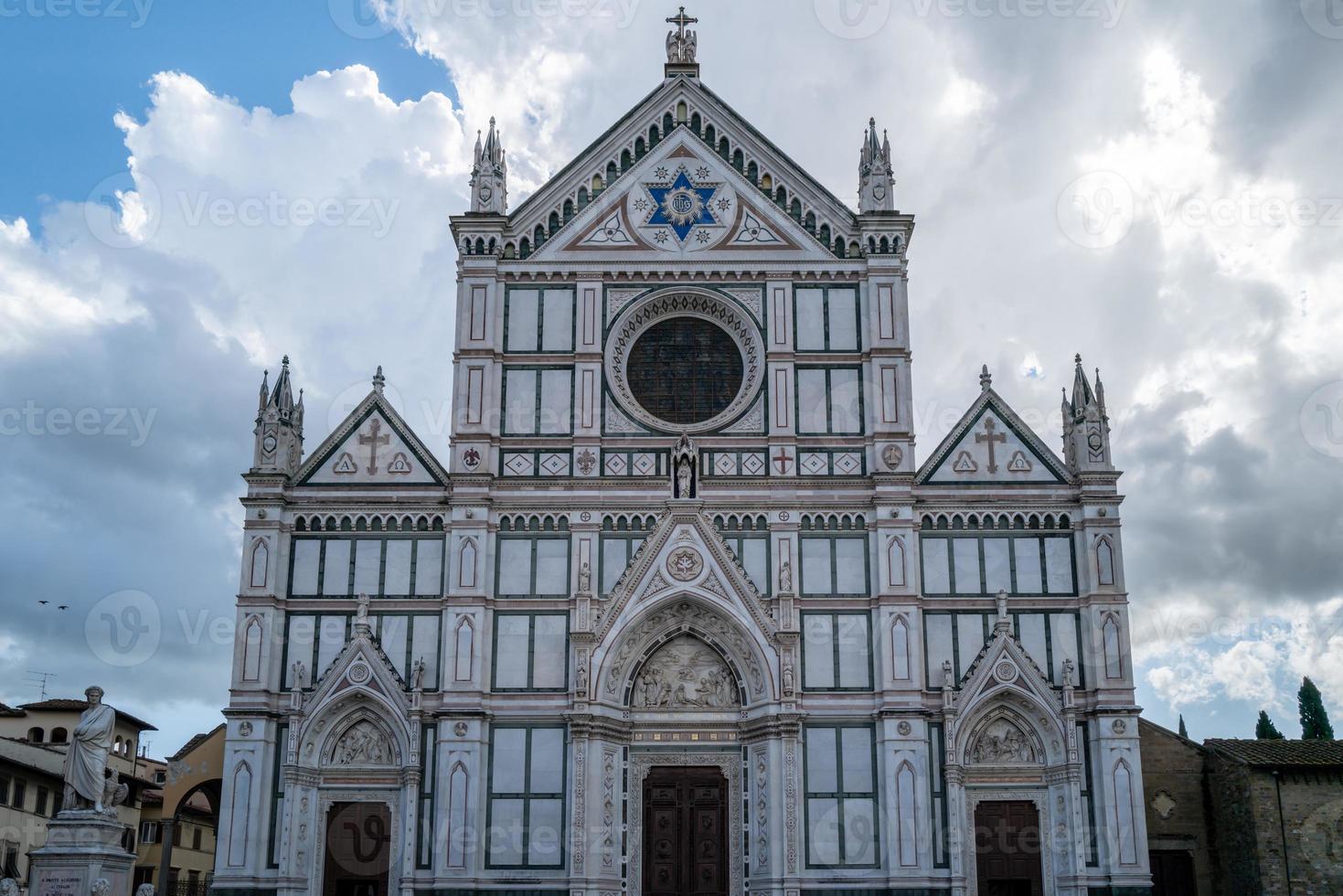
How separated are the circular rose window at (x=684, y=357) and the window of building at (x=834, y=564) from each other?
13.3ft

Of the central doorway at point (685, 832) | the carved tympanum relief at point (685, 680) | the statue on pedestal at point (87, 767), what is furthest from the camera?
the carved tympanum relief at point (685, 680)

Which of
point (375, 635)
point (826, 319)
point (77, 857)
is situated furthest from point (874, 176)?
point (77, 857)

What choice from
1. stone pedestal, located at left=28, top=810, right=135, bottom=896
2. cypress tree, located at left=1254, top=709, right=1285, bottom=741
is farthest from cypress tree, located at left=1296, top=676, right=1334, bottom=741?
stone pedestal, located at left=28, top=810, right=135, bottom=896

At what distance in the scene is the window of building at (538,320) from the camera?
3462 cm

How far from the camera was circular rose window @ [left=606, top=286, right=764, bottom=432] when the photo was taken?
34.4m

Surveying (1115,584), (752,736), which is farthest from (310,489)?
(1115,584)

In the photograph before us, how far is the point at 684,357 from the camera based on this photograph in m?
35.0

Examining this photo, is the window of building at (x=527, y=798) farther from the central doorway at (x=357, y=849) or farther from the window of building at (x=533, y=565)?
the window of building at (x=533, y=565)

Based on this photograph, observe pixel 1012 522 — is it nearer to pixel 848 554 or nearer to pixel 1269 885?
pixel 848 554

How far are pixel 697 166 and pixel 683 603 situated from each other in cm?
1164

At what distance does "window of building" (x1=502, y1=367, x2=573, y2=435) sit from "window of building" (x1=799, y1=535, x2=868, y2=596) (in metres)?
6.68

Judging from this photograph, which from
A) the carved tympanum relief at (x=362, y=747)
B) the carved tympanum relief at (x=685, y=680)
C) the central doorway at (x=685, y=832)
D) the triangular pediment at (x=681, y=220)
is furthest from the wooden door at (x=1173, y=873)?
the carved tympanum relief at (x=362, y=747)

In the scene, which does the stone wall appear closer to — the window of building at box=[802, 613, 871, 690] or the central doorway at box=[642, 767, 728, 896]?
the window of building at box=[802, 613, 871, 690]

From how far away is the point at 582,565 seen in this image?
32719 mm
